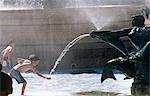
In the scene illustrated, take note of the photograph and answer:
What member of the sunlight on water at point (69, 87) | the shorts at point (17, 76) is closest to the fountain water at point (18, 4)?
the sunlight on water at point (69, 87)

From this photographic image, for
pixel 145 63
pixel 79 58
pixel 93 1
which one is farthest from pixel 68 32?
Result: pixel 145 63

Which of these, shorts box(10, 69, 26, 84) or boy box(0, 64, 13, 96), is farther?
shorts box(10, 69, 26, 84)

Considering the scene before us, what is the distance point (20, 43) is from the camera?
14.3 m

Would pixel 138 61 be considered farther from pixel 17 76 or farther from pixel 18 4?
pixel 18 4

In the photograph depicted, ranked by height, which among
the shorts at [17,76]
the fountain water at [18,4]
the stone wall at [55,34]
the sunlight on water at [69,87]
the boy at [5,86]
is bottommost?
the sunlight on water at [69,87]

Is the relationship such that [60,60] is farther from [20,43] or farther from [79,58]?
[20,43]

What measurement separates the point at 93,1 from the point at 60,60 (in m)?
6.55

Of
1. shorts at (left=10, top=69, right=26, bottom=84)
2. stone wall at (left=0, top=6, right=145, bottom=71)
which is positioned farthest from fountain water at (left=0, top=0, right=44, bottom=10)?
shorts at (left=10, top=69, right=26, bottom=84)

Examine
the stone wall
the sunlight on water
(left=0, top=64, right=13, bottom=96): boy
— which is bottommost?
the sunlight on water

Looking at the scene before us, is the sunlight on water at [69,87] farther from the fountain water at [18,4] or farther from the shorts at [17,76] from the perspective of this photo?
the fountain water at [18,4]

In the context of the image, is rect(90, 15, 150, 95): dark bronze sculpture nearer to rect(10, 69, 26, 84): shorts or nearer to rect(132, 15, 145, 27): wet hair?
rect(132, 15, 145, 27): wet hair

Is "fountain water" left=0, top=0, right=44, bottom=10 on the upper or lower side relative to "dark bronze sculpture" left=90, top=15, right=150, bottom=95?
upper

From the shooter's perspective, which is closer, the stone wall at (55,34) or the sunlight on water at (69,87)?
the sunlight on water at (69,87)

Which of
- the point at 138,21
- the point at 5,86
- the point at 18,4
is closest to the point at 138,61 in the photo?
the point at 138,21
